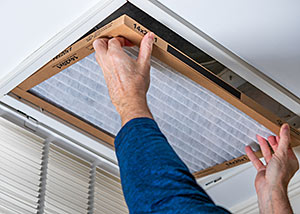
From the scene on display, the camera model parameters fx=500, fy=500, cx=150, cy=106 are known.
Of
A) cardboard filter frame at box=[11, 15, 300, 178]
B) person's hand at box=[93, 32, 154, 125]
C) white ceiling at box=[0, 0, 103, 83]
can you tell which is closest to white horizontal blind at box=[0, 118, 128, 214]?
cardboard filter frame at box=[11, 15, 300, 178]

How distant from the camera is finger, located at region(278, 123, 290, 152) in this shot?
1.62 meters

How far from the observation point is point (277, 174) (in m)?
1.65

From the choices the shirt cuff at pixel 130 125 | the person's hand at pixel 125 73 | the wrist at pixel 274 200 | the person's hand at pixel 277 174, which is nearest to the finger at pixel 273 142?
the person's hand at pixel 277 174

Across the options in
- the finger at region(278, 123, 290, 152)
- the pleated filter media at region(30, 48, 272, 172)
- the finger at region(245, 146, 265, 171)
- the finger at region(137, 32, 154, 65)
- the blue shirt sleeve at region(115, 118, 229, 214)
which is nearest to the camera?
the blue shirt sleeve at region(115, 118, 229, 214)

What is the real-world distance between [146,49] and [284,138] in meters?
0.59

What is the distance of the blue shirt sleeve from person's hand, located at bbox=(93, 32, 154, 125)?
0.12 metres

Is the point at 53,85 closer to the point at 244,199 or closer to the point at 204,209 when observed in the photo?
the point at 204,209

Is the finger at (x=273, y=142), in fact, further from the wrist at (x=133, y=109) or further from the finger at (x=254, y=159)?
the wrist at (x=133, y=109)

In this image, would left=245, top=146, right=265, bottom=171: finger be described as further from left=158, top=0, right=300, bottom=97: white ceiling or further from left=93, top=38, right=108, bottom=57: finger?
left=93, top=38, right=108, bottom=57: finger

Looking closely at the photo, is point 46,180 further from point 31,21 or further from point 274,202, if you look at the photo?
point 274,202

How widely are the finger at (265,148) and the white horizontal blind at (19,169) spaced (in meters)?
0.76

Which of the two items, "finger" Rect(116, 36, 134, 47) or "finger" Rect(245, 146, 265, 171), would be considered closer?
"finger" Rect(116, 36, 134, 47)

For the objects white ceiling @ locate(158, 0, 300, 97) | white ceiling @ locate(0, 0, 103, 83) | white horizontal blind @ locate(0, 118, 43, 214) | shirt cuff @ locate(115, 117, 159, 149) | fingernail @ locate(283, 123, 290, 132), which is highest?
white ceiling @ locate(0, 0, 103, 83)

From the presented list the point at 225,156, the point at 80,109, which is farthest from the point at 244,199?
the point at 80,109
